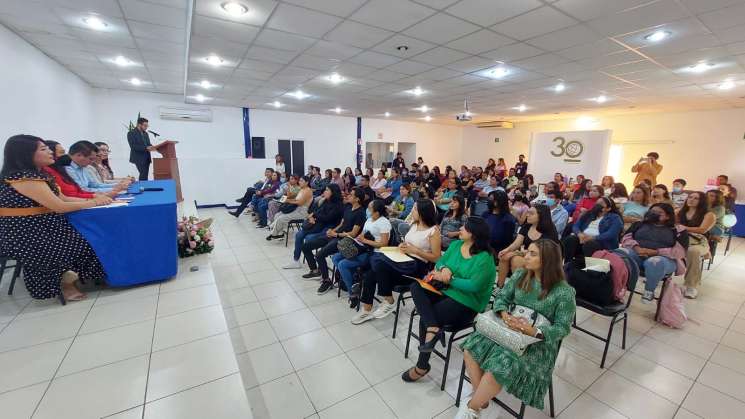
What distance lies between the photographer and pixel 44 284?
234cm

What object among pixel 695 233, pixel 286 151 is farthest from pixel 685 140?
pixel 286 151

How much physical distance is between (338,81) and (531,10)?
3794 mm

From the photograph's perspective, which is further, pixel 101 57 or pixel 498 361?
pixel 101 57

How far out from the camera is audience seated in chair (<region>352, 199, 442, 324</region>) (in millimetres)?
2697

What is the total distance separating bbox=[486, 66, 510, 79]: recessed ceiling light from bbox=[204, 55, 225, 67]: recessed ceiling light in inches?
168

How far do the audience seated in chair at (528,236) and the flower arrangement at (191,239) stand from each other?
3.40 m

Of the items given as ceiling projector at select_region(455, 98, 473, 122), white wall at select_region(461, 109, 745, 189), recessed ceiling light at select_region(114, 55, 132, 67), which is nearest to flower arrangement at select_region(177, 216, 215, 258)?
recessed ceiling light at select_region(114, 55, 132, 67)

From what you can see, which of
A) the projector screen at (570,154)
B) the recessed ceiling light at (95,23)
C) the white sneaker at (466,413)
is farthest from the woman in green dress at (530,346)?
the projector screen at (570,154)

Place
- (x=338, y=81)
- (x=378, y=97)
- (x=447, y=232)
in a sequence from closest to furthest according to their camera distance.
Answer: (x=447, y=232) < (x=338, y=81) < (x=378, y=97)

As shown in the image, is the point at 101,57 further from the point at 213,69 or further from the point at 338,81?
the point at 338,81

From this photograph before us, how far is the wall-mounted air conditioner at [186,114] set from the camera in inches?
326

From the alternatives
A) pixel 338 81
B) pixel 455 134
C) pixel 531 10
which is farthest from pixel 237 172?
pixel 455 134

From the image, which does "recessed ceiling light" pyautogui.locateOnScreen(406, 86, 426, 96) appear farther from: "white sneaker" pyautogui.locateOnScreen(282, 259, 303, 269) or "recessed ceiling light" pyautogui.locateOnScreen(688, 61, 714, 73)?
"white sneaker" pyautogui.locateOnScreen(282, 259, 303, 269)

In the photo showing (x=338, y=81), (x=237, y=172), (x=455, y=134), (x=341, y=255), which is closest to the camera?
(x=341, y=255)
